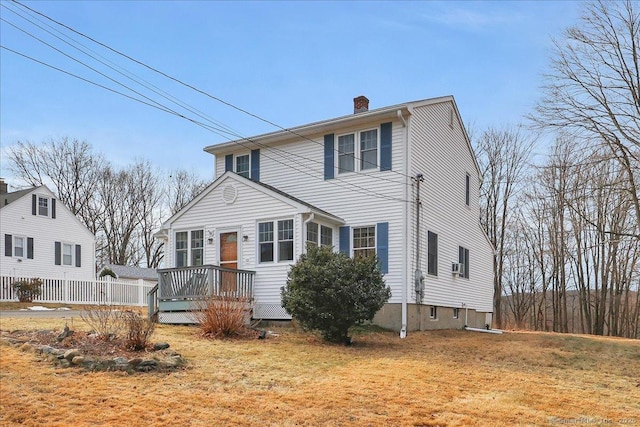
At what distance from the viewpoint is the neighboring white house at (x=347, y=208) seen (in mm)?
15547

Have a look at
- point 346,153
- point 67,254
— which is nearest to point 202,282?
point 346,153

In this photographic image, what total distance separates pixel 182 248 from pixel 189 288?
3.09 m

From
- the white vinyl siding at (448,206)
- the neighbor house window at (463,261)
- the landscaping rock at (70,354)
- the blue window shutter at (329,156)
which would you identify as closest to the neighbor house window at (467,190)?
the white vinyl siding at (448,206)

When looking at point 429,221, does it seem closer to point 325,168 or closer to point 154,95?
point 325,168

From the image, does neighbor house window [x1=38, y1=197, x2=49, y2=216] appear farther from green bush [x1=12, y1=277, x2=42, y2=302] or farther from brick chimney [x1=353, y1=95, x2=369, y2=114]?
brick chimney [x1=353, y1=95, x2=369, y2=114]

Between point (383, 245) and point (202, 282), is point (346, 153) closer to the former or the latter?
point (383, 245)

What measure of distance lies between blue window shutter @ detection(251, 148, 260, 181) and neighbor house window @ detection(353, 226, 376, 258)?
14.0 ft

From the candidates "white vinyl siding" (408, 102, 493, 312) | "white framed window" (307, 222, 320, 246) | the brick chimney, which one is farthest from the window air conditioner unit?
the brick chimney

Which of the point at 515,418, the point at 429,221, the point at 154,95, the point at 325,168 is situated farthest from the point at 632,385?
the point at 154,95

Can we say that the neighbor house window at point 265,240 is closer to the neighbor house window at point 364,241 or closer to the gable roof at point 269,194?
the gable roof at point 269,194

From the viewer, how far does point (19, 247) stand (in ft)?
93.4

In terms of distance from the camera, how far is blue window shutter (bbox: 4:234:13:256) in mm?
27656

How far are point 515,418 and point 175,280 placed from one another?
34.5 ft

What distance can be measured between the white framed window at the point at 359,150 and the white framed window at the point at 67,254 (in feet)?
69.0
